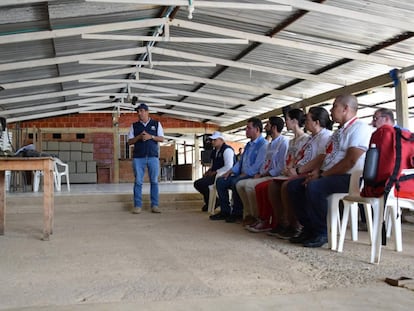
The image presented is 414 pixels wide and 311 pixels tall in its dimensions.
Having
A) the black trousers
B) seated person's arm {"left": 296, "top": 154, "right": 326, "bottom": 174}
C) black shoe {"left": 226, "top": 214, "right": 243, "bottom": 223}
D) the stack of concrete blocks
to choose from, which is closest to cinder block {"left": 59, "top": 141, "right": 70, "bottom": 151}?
the stack of concrete blocks

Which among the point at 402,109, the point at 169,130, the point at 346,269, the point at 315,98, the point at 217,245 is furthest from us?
the point at 169,130

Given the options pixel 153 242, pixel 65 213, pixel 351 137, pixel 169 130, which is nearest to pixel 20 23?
pixel 65 213

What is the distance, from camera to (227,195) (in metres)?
5.52

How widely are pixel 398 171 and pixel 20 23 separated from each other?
17.5 feet

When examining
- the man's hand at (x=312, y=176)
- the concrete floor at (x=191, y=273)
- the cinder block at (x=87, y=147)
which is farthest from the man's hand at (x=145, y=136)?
the cinder block at (x=87, y=147)

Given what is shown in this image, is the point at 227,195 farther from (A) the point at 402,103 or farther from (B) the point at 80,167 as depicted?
(B) the point at 80,167

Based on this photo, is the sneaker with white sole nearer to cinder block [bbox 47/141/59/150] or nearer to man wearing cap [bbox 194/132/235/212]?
man wearing cap [bbox 194/132/235/212]

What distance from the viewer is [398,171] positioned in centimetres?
280

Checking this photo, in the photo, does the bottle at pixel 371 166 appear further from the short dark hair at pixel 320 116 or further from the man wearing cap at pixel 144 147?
the man wearing cap at pixel 144 147

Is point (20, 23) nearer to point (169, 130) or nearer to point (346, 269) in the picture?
point (346, 269)

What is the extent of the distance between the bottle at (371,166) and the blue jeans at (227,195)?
2.42 meters

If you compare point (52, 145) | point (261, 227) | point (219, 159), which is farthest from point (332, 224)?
point (52, 145)

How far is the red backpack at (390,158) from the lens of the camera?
280 centimetres

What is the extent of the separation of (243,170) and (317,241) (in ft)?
6.33
